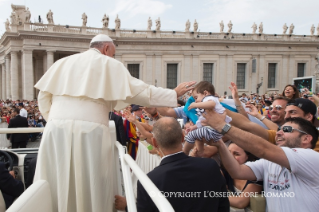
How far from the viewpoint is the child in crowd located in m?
2.40

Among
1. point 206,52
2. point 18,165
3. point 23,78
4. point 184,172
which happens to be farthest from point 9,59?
point 184,172

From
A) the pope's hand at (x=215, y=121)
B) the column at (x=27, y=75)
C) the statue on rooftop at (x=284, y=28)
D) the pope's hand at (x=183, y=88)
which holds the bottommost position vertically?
the pope's hand at (x=215, y=121)

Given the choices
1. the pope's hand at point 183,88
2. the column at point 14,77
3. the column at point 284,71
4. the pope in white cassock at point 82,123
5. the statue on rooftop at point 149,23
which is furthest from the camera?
the column at point 284,71

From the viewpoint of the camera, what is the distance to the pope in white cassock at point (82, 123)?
7.86 feet

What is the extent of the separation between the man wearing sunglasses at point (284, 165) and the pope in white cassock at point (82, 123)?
0.98 metres

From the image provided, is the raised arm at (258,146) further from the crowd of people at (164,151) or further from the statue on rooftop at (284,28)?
the statue on rooftop at (284,28)

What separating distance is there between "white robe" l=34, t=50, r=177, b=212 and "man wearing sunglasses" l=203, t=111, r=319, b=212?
39.0 inches

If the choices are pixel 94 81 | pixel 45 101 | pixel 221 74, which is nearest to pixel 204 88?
pixel 94 81

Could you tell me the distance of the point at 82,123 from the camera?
2.47 meters

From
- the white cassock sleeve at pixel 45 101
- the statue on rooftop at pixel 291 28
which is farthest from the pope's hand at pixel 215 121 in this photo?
the statue on rooftop at pixel 291 28

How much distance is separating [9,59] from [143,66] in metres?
18.3

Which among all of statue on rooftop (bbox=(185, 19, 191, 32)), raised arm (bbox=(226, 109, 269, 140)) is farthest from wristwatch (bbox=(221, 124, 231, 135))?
statue on rooftop (bbox=(185, 19, 191, 32))

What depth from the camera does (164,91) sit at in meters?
2.82

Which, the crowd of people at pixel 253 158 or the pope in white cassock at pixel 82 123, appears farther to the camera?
the pope in white cassock at pixel 82 123
